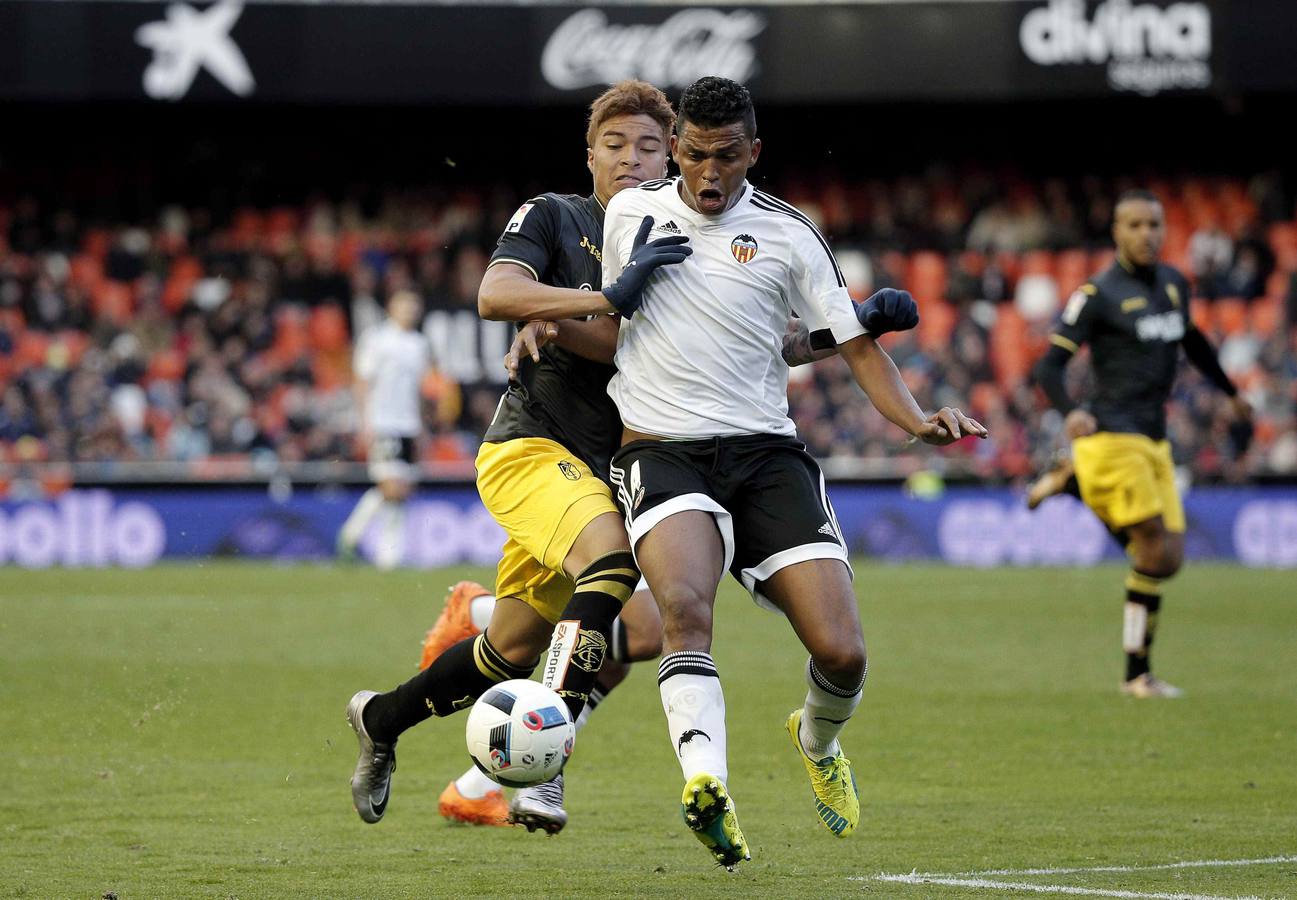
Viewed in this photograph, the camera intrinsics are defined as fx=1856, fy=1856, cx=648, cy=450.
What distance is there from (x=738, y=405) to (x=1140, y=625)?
5238 mm

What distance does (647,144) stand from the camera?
6.13 metres

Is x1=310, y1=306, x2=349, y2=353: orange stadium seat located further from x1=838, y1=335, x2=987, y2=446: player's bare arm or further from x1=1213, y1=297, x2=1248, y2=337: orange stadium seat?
x1=838, y1=335, x2=987, y2=446: player's bare arm

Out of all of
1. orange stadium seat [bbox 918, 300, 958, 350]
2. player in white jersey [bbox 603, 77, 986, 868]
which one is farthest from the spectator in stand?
player in white jersey [bbox 603, 77, 986, 868]

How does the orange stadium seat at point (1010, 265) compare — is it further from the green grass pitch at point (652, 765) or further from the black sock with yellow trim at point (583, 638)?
the black sock with yellow trim at point (583, 638)

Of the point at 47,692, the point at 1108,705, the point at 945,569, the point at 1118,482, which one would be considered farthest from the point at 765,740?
the point at 945,569

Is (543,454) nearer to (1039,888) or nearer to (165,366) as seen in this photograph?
(1039,888)

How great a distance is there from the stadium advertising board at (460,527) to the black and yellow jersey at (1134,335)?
953 cm

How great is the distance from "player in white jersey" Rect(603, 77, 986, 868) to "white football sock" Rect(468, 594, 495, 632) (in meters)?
1.61

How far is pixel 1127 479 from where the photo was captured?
10141 millimetres

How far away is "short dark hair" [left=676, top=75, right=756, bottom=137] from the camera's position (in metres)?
5.30

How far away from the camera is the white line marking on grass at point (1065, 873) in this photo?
192 inches

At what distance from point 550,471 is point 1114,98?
69.5 ft

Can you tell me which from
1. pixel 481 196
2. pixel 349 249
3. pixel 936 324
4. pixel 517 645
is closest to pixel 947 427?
pixel 517 645

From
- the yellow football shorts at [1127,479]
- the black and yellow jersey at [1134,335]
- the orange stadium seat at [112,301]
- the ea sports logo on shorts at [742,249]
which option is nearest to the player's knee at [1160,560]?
the yellow football shorts at [1127,479]
